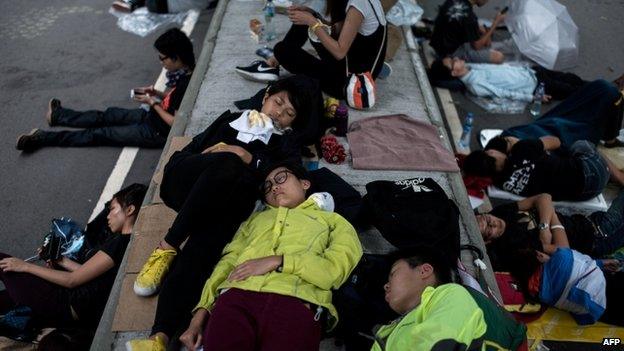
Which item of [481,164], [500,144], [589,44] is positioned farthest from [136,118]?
[589,44]

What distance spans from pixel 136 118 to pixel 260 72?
1.37m

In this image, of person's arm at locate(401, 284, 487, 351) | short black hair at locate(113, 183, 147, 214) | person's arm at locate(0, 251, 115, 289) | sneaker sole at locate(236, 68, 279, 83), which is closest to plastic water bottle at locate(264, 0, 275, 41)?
sneaker sole at locate(236, 68, 279, 83)

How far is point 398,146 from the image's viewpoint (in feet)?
13.5

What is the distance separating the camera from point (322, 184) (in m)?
3.42

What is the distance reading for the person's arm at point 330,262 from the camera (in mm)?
2418

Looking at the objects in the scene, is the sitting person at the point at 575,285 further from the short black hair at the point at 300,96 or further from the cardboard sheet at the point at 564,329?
the short black hair at the point at 300,96

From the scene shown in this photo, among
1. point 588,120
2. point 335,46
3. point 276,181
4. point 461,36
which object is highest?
point 335,46

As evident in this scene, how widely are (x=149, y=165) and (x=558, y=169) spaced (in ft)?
12.5

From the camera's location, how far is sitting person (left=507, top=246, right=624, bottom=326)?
2.99 meters

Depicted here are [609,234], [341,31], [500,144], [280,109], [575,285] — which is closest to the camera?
[575,285]

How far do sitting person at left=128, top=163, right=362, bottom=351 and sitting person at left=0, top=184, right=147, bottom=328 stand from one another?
0.69 metres

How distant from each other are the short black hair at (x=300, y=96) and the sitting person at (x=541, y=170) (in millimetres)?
1518

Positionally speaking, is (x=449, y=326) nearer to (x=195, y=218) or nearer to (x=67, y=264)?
(x=195, y=218)

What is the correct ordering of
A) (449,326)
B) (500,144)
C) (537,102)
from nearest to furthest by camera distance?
(449,326), (500,144), (537,102)
